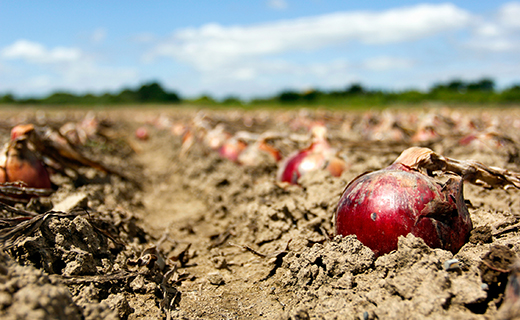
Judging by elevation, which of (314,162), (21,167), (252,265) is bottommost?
(252,265)

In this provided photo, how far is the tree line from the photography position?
1461 inches

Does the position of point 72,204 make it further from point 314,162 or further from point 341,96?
point 341,96

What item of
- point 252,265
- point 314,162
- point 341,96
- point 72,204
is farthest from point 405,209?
point 341,96

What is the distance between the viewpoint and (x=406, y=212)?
73.0 inches

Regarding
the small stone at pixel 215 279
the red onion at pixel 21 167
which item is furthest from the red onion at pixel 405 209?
the red onion at pixel 21 167

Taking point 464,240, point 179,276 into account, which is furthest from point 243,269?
point 464,240

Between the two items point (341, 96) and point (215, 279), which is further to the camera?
point (341, 96)

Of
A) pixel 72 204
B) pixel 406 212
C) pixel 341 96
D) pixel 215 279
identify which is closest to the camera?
pixel 406 212

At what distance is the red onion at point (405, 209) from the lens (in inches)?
72.9

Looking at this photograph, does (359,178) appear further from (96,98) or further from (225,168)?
(96,98)

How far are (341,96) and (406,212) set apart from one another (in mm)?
47200

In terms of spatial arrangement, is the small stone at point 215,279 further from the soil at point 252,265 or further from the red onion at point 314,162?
the red onion at point 314,162

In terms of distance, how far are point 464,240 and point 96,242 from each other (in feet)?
6.89

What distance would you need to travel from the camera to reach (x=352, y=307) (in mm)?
1711
